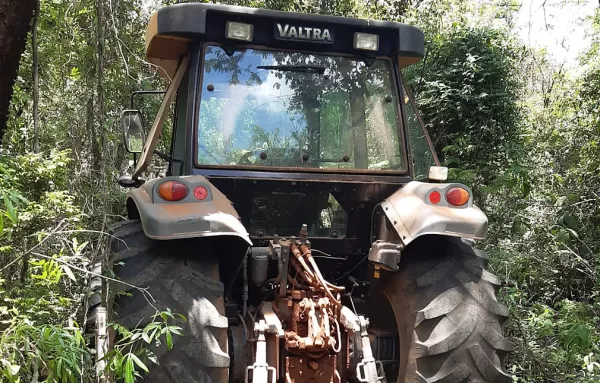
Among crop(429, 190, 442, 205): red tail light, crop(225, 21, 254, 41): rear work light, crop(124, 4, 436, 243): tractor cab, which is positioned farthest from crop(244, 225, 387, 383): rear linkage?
crop(225, 21, 254, 41): rear work light

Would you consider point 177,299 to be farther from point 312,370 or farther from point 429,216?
point 429,216

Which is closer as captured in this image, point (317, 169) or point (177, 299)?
point (177, 299)

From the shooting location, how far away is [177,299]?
263 cm

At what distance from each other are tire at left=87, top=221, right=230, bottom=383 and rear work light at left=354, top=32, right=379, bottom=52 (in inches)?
62.6

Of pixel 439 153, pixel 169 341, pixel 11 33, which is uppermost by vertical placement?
pixel 11 33

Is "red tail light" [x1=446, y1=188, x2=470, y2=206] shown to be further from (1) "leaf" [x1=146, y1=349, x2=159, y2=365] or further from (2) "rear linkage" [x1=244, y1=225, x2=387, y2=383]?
(1) "leaf" [x1=146, y1=349, x2=159, y2=365]

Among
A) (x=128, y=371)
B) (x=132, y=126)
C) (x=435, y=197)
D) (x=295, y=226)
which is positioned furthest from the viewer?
(x=132, y=126)

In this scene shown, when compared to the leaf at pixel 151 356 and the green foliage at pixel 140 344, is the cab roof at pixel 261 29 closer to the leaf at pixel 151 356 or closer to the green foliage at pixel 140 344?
the green foliage at pixel 140 344

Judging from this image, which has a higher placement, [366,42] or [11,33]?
[366,42]

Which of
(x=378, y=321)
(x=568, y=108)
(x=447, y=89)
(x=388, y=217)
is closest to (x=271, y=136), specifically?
(x=388, y=217)

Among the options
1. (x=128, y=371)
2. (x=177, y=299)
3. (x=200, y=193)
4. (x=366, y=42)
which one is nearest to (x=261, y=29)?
(x=366, y=42)

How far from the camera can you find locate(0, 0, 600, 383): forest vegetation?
288cm

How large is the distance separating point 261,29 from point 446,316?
6.31ft

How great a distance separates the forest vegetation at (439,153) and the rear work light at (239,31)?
644 mm
